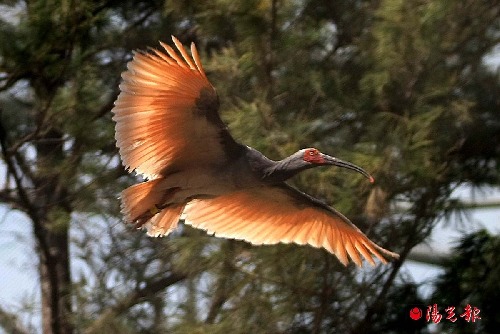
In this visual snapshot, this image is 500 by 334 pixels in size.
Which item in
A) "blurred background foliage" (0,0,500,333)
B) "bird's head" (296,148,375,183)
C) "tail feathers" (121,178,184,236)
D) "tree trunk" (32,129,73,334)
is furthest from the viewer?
"tree trunk" (32,129,73,334)

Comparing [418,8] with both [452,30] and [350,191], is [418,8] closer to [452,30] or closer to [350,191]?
[452,30]

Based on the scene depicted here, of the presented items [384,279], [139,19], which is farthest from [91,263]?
[384,279]

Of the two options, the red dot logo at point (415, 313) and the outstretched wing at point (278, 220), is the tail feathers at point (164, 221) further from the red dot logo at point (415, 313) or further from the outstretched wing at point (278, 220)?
the red dot logo at point (415, 313)

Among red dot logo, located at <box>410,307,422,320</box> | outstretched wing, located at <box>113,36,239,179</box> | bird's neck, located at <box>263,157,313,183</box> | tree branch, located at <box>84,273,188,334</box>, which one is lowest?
red dot logo, located at <box>410,307,422,320</box>

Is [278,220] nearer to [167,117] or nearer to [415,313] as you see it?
[167,117]

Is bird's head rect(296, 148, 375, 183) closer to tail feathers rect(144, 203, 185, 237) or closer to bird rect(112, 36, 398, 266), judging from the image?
bird rect(112, 36, 398, 266)

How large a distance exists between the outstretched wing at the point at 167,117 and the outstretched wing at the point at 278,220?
22 cm

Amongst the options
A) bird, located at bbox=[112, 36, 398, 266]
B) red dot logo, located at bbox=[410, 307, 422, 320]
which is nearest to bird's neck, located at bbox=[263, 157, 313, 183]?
bird, located at bbox=[112, 36, 398, 266]

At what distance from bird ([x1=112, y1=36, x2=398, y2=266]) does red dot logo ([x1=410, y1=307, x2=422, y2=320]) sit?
60cm

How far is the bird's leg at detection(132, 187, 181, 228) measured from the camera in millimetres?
1792

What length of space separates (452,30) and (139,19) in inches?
33.5

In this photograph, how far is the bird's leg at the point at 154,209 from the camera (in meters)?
1.79

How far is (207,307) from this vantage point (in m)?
2.58

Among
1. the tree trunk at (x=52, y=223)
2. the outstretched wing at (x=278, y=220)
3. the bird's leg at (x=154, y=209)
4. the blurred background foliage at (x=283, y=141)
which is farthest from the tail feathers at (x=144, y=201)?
the tree trunk at (x=52, y=223)
